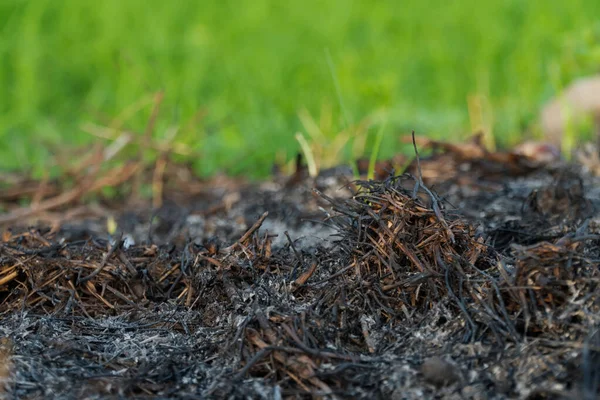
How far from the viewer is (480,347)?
4.08ft

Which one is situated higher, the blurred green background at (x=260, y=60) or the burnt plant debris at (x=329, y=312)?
the burnt plant debris at (x=329, y=312)

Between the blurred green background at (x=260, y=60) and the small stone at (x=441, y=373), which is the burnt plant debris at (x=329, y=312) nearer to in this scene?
the small stone at (x=441, y=373)

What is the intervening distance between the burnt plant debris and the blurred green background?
294 centimetres

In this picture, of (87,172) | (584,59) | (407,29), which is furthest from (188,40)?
(584,59)

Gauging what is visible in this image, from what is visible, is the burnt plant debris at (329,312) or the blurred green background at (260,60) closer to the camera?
the burnt plant debris at (329,312)

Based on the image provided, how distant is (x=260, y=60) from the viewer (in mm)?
6164

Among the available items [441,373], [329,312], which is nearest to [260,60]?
[329,312]

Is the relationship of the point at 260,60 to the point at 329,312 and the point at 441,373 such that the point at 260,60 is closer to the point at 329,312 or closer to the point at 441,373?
the point at 329,312

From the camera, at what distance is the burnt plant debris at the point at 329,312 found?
1.20m

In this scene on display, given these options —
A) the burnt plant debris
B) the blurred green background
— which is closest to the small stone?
the burnt plant debris

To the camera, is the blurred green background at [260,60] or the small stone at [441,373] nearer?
the small stone at [441,373]

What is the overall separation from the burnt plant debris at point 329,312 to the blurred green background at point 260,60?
2936 mm

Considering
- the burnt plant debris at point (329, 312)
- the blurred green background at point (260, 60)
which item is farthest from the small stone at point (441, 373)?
the blurred green background at point (260, 60)

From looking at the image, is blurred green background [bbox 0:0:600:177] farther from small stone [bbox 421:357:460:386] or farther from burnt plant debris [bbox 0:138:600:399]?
small stone [bbox 421:357:460:386]
